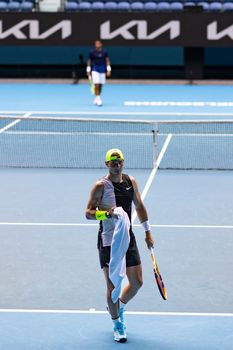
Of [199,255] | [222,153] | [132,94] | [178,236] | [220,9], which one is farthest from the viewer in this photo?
[220,9]

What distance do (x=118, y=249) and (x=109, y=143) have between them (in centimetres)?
1125

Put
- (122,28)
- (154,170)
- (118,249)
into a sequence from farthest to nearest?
(122,28) < (154,170) < (118,249)

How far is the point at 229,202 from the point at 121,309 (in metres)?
6.24

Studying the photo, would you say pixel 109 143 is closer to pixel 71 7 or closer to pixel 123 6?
pixel 123 6

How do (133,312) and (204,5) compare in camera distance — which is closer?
(133,312)

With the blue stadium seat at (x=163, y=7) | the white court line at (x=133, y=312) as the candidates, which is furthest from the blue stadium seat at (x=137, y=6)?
the white court line at (x=133, y=312)

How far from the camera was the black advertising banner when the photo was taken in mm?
28266

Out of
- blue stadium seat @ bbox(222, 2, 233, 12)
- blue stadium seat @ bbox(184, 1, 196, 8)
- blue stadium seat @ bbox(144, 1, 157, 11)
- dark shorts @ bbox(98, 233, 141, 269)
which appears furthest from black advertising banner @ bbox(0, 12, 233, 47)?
dark shorts @ bbox(98, 233, 141, 269)

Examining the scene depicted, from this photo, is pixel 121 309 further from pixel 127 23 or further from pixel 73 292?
pixel 127 23

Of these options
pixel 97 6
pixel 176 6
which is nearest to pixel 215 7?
pixel 176 6

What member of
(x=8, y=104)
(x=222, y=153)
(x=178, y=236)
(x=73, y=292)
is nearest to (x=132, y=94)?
(x=8, y=104)

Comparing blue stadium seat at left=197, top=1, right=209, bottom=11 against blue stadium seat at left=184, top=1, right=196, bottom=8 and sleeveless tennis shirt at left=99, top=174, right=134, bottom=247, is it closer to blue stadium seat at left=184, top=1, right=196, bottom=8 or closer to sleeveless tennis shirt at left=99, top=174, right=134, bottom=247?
blue stadium seat at left=184, top=1, right=196, bottom=8

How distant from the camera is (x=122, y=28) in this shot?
28.5m

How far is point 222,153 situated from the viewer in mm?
18188
